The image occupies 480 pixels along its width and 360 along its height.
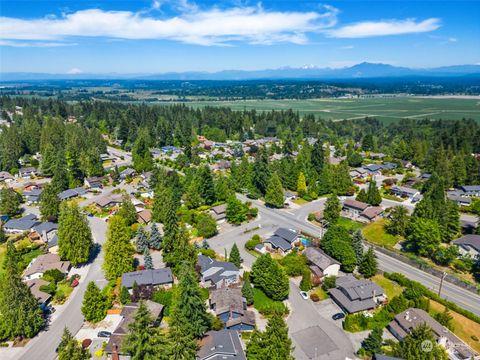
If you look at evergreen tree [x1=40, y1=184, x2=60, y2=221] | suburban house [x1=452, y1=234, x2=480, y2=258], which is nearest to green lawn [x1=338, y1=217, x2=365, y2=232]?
suburban house [x1=452, y1=234, x2=480, y2=258]

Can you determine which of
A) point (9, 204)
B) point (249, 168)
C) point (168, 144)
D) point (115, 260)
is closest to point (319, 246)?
point (115, 260)

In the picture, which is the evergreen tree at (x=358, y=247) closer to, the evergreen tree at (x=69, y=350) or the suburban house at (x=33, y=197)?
the evergreen tree at (x=69, y=350)

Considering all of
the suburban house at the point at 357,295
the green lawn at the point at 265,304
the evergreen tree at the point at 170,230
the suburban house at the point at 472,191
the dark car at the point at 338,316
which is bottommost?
the dark car at the point at 338,316

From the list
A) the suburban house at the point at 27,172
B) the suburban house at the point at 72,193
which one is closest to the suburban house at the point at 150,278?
the suburban house at the point at 72,193

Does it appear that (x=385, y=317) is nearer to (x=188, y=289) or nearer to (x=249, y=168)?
(x=188, y=289)

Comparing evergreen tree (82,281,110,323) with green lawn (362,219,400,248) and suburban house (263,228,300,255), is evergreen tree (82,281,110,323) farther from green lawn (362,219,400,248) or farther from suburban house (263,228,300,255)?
green lawn (362,219,400,248)

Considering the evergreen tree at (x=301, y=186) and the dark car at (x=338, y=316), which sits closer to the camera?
the dark car at (x=338, y=316)
